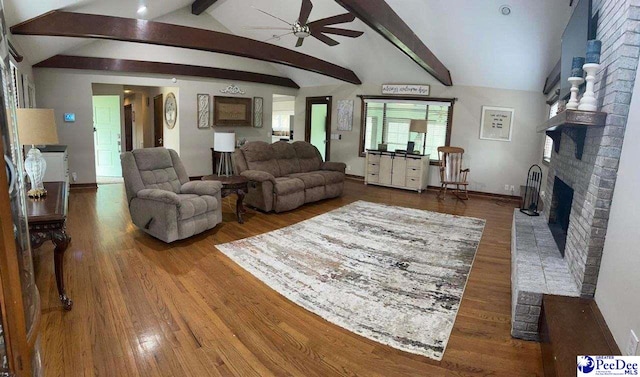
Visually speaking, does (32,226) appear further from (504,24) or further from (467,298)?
(504,24)

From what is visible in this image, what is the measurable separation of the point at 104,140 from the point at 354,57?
5.90 metres

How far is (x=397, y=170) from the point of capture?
7773mm

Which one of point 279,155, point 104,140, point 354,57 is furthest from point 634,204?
point 104,140

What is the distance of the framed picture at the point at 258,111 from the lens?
8742 mm

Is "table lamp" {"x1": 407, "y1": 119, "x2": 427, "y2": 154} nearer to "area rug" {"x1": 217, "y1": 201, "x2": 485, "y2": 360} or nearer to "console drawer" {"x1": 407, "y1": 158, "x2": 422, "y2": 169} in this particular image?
"console drawer" {"x1": 407, "y1": 158, "x2": 422, "y2": 169}

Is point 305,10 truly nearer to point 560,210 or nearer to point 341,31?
point 341,31

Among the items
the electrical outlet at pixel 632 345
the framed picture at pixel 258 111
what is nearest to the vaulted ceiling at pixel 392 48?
the framed picture at pixel 258 111

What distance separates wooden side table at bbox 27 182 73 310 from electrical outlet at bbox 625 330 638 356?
10.8ft

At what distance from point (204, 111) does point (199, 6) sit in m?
2.08

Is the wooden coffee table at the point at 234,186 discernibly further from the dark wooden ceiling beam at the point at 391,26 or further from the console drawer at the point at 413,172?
the console drawer at the point at 413,172

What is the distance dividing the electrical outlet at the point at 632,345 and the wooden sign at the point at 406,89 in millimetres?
6652

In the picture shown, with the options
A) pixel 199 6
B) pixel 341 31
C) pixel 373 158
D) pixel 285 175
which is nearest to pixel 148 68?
pixel 199 6

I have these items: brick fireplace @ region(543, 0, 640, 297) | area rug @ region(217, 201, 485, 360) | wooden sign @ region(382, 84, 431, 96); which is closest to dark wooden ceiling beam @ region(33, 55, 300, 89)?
wooden sign @ region(382, 84, 431, 96)

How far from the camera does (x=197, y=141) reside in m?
7.91
